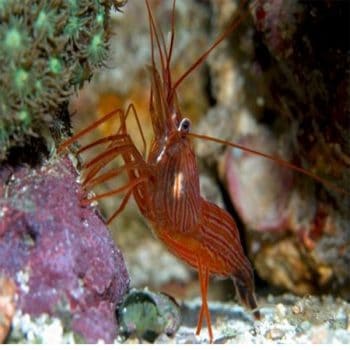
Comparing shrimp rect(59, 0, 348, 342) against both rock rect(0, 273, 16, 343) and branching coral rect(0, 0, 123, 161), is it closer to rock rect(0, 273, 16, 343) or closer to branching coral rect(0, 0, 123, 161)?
branching coral rect(0, 0, 123, 161)

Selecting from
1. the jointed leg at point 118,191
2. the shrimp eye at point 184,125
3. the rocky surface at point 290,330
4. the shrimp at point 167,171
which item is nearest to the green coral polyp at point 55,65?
the shrimp at point 167,171

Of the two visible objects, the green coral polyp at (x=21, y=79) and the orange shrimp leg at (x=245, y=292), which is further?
the orange shrimp leg at (x=245, y=292)

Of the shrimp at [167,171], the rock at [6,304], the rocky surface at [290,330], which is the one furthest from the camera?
the shrimp at [167,171]

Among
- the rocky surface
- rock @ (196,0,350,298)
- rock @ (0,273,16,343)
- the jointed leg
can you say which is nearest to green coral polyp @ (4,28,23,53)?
the jointed leg

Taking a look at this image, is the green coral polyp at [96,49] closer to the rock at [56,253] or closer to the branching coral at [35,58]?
the branching coral at [35,58]

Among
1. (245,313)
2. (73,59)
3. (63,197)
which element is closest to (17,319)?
(63,197)

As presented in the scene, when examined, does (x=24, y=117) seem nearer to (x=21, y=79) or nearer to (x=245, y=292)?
(x=21, y=79)

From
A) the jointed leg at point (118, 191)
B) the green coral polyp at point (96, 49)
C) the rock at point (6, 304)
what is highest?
the green coral polyp at point (96, 49)

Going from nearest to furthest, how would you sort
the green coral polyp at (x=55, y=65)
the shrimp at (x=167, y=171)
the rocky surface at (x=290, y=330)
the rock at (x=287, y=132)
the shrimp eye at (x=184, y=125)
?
the rocky surface at (x=290, y=330) < the green coral polyp at (x=55, y=65) < the shrimp at (x=167, y=171) < the shrimp eye at (x=184, y=125) < the rock at (x=287, y=132)

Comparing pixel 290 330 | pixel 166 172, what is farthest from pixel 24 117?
pixel 290 330
